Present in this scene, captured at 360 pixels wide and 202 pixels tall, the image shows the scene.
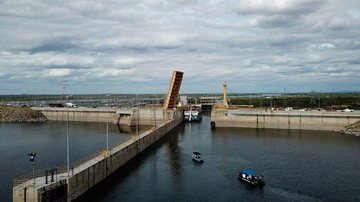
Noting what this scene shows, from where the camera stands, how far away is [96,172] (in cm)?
3609

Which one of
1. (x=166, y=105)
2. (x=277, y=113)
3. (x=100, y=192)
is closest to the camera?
(x=100, y=192)

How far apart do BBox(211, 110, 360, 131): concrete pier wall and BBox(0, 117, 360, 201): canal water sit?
4.49 metres

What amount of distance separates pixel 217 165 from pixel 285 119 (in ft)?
128

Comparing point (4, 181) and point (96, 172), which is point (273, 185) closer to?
point (96, 172)

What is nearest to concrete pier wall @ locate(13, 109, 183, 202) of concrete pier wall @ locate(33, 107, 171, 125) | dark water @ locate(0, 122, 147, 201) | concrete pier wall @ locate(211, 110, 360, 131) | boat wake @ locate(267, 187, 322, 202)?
dark water @ locate(0, 122, 147, 201)

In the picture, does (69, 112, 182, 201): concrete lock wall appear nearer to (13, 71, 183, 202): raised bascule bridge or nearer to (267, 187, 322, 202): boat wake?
(13, 71, 183, 202): raised bascule bridge

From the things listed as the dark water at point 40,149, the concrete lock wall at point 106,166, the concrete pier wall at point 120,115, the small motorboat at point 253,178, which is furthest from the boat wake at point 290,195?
the concrete pier wall at point 120,115

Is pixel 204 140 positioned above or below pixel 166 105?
below

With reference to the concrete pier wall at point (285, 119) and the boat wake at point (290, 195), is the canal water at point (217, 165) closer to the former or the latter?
the boat wake at point (290, 195)

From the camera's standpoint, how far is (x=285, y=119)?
261ft

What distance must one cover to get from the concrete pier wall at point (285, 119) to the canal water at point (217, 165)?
4.49 m

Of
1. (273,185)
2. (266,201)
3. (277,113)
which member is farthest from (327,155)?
(277,113)

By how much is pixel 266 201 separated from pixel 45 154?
103 ft

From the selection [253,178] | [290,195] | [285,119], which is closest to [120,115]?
[285,119]
